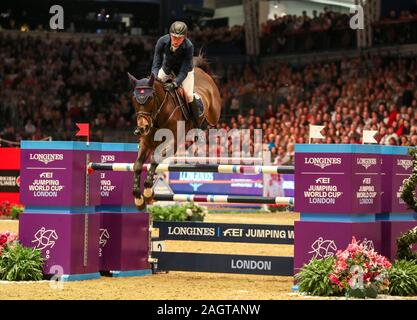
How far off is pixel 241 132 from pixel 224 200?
15684 millimetres

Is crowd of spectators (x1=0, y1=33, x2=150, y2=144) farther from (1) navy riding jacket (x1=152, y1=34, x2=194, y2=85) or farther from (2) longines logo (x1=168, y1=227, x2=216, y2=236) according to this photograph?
(1) navy riding jacket (x1=152, y1=34, x2=194, y2=85)

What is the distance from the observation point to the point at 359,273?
10.2 metres

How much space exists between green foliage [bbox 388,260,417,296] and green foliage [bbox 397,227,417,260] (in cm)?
54

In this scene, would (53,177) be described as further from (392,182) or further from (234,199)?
(392,182)

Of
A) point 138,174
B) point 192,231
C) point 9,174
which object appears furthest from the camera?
point 9,174

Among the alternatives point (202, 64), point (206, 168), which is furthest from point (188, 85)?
point (202, 64)

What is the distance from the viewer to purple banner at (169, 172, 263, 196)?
27.9m

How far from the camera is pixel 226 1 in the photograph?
4194 centimetres

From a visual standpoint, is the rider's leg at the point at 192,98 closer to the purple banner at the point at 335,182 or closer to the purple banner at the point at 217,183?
the purple banner at the point at 335,182

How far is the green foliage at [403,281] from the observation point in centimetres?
1056

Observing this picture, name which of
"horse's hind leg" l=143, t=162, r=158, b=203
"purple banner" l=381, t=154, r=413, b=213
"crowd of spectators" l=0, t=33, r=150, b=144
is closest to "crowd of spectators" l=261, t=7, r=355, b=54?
"crowd of spectators" l=0, t=33, r=150, b=144

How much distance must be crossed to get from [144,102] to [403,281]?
13.2 ft

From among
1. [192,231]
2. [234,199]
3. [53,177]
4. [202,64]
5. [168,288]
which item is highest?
[202,64]

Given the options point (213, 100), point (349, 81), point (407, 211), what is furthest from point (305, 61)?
point (407, 211)
